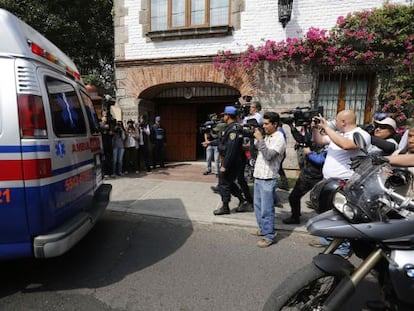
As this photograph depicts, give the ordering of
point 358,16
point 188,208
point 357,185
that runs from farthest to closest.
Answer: point 358,16 → point 188,208 → point 357,185

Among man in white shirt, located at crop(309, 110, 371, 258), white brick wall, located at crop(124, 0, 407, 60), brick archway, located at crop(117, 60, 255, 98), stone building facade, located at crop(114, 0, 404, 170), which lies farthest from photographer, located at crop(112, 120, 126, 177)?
man in white shirt, located at crop(309, 110, 371, 258)

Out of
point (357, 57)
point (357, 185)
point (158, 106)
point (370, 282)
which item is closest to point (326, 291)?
point (357, 185)

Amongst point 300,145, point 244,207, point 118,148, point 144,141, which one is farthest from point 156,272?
point 144,141

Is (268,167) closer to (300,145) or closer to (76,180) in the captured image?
(300,145)

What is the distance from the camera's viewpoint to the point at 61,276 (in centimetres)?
274

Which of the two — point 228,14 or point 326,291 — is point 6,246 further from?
point 228,14

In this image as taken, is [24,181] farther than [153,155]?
No

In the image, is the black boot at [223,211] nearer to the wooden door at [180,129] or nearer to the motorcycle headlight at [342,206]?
the motorcycle headlight at [342,206]

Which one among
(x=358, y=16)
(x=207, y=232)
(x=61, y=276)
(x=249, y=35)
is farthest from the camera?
(x=249, y=35)

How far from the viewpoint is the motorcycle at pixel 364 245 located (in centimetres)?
163

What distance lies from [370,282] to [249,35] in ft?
20.8

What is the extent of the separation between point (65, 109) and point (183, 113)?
6793mm

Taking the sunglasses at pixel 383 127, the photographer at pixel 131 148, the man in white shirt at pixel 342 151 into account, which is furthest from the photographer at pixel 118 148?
the sunglasses at pixel 383 127

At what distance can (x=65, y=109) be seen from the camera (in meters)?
2.77
